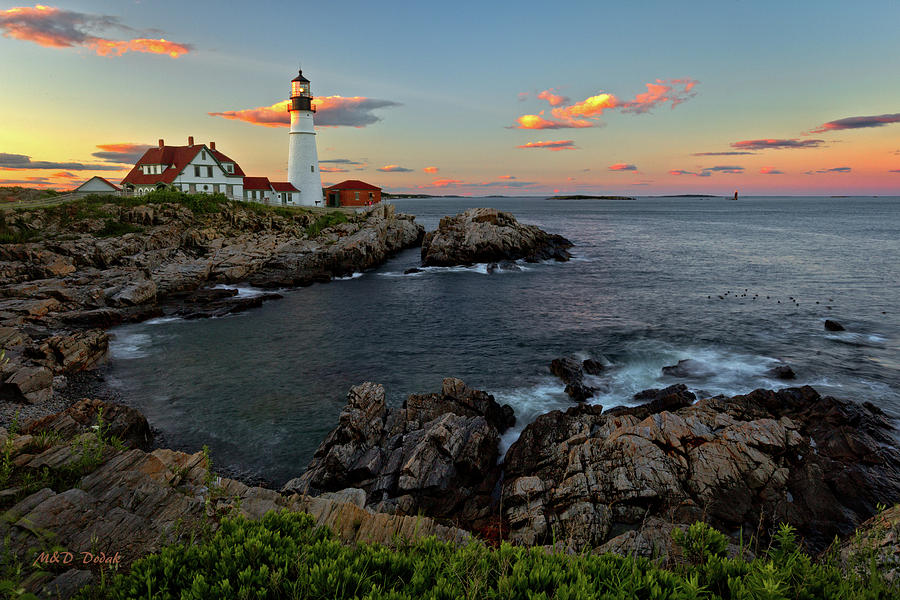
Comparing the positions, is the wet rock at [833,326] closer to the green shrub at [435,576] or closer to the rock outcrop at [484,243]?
the green shrub at [435,576]

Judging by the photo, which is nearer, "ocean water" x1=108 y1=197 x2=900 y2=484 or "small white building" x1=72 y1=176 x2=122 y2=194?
"ocean water" x1=108 y1=197 x2=900 y2=484

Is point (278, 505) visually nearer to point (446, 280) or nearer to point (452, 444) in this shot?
point (452, 444)

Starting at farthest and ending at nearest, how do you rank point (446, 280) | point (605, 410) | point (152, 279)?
point (446, 280)
point (152, 279)
point (605, 410)

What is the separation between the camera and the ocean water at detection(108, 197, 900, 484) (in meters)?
20.6

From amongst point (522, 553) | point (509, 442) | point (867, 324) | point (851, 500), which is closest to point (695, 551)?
point (522, 553)

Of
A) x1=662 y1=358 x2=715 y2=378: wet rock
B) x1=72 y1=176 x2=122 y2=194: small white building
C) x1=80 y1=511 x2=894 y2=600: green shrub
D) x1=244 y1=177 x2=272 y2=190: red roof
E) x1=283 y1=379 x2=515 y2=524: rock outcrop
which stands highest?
x1=244 y1=177 x2=272 y2=190: red roof

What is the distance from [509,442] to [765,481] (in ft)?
27.4

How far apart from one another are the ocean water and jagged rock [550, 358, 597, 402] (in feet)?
1.93

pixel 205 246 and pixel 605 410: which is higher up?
pixel 205 246

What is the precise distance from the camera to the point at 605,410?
65.3 feet

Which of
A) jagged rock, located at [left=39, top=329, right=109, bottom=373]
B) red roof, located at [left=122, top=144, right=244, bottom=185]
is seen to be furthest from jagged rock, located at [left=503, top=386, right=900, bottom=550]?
red roof, located at [left=122, top=144, right=244, bottom=185]

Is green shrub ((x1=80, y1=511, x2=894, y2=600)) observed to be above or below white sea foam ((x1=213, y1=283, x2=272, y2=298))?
above

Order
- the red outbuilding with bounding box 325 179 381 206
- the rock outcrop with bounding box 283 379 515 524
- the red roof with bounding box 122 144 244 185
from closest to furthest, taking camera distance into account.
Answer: the rock outcrop with bounding box 283 379 515 524 < the red roof with bounding box 122 144 244 185 < the red outbuilding with bounding box 325 179 381 206

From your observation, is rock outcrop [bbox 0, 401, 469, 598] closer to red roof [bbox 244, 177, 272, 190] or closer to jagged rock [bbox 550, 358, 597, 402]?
jagged rock [bbox 550, 358, 597, 402]
